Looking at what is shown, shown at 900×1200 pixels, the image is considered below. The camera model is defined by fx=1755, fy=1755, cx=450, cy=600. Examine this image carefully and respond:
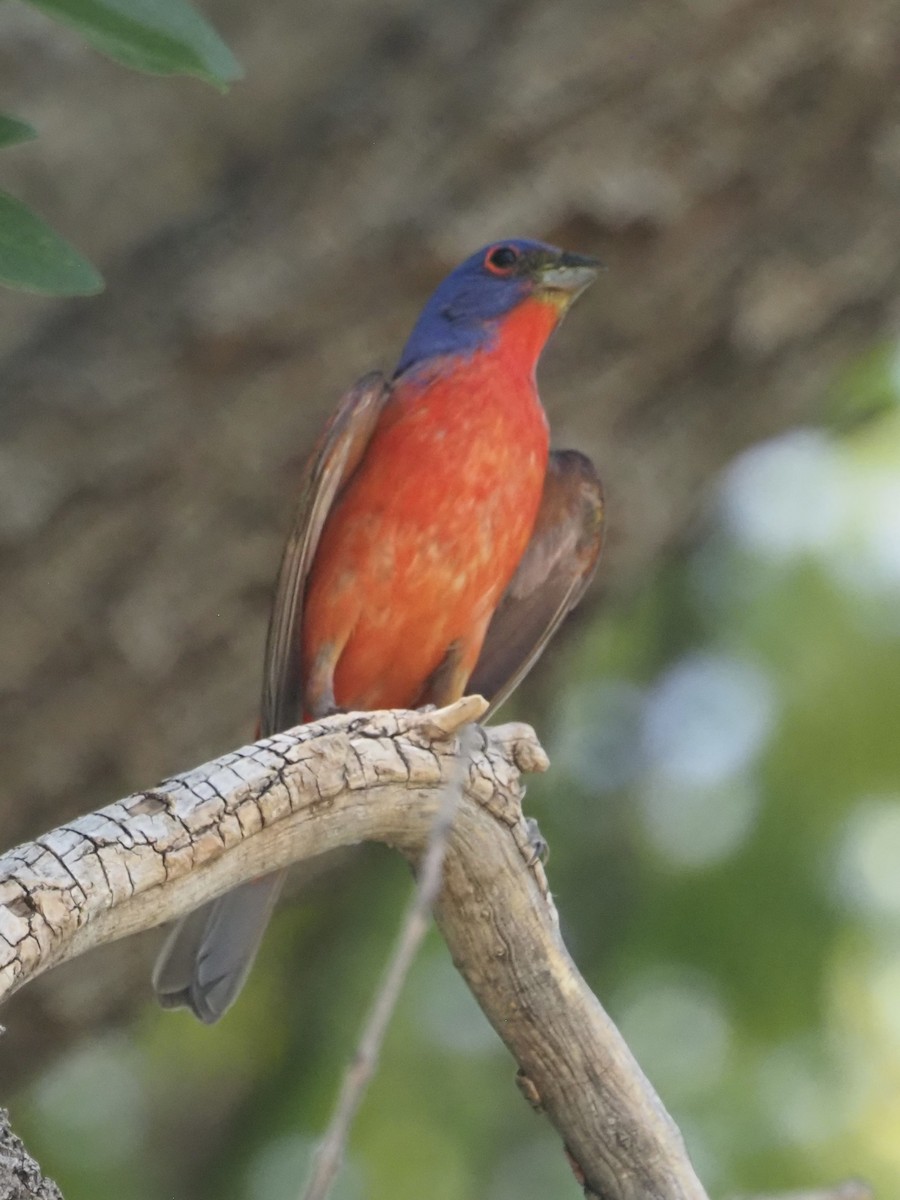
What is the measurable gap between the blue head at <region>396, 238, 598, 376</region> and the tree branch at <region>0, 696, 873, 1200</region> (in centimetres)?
217

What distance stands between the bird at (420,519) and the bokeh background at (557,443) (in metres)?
0.51

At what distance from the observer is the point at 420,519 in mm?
4754

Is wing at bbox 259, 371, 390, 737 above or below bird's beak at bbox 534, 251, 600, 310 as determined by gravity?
below

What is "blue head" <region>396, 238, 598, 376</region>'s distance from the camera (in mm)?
5148

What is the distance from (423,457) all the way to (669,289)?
1.30 metres

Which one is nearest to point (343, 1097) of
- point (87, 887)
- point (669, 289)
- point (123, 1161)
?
point (87, 887)

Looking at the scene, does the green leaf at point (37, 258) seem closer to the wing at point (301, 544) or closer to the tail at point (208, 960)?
the tail at point (208, 960)

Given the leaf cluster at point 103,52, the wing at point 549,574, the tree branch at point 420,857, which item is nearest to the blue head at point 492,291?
the wing at point 549,574

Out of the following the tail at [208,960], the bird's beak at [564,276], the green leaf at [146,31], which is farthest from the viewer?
the bird's beak at [564,276]

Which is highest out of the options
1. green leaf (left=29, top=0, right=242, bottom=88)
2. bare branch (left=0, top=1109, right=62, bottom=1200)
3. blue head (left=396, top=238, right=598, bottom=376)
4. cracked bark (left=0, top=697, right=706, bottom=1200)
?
blue head (left=396, top=238, right=598, bottom=376)

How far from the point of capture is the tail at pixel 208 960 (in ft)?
13.7

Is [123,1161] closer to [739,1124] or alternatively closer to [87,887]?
[739,1124]

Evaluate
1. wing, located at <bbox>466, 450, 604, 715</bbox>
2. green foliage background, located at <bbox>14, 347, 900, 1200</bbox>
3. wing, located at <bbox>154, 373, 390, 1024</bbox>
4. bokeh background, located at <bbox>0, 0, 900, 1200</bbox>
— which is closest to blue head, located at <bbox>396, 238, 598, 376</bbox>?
bokeh background, located at <bbox>0, 0, 900, 1200</bbox>

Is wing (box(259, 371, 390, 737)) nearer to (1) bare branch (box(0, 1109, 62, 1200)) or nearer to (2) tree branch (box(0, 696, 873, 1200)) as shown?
(2) tree branch (box(0, 696, 873, 1200))
